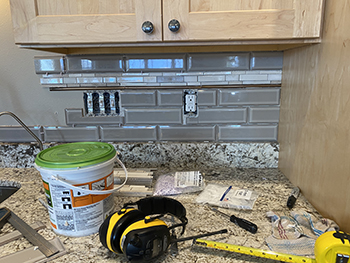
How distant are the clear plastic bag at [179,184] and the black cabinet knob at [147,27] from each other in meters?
0.56

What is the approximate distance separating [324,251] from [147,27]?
73cm

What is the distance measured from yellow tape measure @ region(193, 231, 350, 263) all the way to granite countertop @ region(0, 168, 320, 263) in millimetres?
22

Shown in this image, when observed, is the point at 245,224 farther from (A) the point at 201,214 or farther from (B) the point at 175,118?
(B) the point at 175,118

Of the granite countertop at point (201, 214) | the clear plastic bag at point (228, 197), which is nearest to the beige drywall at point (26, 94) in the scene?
the granite countertop at point (201, 214)

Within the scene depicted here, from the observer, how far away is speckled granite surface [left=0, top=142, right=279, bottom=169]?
117 centimetres

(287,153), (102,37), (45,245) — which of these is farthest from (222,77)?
(45,245)

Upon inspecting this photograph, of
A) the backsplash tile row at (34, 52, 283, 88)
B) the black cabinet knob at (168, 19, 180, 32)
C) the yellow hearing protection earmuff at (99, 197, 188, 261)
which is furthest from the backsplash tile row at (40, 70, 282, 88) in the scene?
the yellow hearing protection earmuff at (99, 197, 188, 261)

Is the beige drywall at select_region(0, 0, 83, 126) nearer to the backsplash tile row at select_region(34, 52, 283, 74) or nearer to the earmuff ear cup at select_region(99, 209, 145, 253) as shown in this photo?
the backsplash tile row at select_region(34, 52, 283, 74)

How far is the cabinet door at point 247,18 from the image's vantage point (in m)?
0.74

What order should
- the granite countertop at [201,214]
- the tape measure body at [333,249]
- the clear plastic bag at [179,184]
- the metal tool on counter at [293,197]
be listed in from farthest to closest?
the clear plastic bag at [179,184] < the metal tool on counter at [293,197] < the granite countertop at [201,214] < the tape measure body at [333,249]

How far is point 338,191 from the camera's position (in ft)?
2.33

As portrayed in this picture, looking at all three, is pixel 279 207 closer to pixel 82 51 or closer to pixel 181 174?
pixel 181 174

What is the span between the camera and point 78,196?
2.16ft

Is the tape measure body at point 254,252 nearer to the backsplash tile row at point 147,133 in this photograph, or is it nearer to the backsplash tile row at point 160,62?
the backsplash tile row at point 147,133
